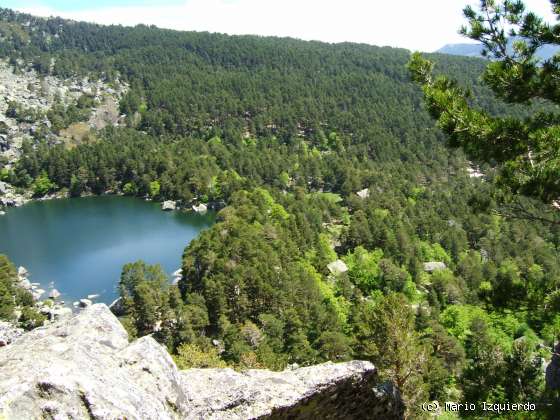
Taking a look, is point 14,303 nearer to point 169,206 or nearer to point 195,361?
point 195,361

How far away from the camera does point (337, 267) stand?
57812 mm

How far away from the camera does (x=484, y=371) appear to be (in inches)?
568

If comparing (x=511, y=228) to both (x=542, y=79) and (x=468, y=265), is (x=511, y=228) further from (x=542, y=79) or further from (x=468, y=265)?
(x=542, y=79)

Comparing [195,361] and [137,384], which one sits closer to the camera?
[137,384]

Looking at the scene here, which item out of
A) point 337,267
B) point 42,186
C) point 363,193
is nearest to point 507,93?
point 337,267

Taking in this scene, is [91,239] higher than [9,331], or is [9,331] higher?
[9,331]

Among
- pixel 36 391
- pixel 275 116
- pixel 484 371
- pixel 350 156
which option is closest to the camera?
pixel 36 391

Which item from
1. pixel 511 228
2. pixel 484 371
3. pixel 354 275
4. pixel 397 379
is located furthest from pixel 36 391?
pixel 511 228

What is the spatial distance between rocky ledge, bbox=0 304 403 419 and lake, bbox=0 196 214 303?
140ft

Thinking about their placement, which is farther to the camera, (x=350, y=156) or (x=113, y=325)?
(x=350, y=156)

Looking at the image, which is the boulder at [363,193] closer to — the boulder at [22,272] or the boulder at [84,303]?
the boulder at [84,303]

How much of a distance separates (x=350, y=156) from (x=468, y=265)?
179 feet

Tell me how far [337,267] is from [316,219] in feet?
43.9

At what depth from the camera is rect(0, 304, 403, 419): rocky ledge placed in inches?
241
